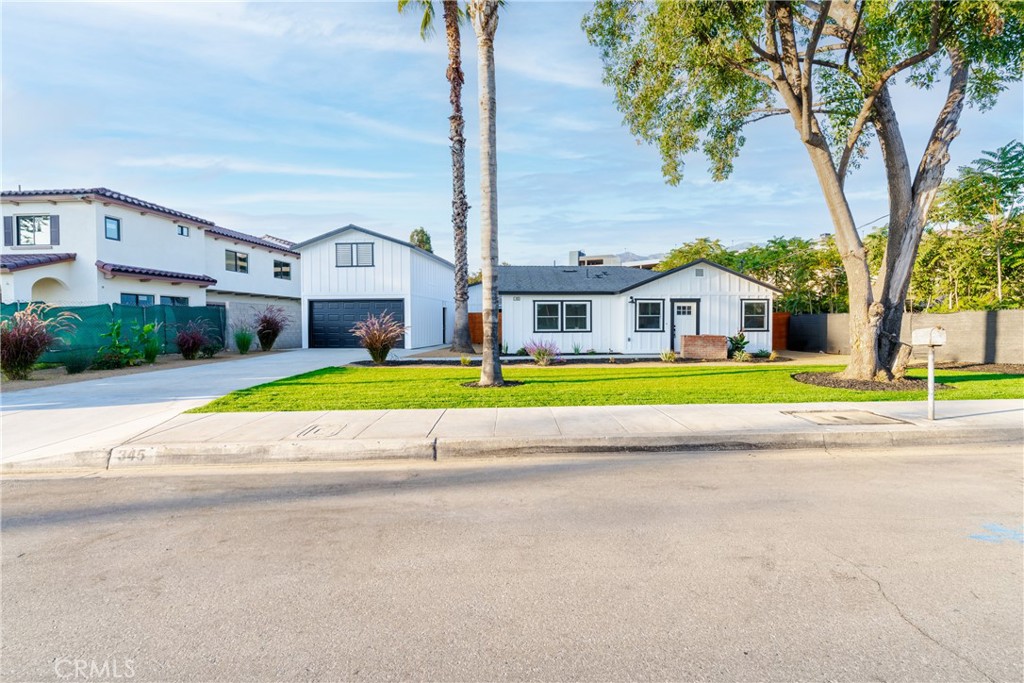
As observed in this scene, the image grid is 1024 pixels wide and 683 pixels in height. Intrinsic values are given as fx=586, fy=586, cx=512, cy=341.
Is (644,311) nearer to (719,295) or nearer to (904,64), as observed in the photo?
(719,295)

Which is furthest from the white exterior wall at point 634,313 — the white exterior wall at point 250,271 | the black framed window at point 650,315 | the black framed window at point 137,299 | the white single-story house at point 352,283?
the black framed window at point 137,299

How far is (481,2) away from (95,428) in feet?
→ 34.3

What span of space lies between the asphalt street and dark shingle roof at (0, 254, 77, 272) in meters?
19.1

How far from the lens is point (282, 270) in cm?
3666

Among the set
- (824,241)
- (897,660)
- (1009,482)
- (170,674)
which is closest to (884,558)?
(897,660)

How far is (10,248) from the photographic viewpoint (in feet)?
75.5

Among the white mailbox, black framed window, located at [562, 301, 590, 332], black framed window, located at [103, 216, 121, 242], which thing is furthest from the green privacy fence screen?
the white mailbox

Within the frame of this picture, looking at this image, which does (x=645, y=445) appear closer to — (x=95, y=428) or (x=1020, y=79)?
(x=95, y=428)

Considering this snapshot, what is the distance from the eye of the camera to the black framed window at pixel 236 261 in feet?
104

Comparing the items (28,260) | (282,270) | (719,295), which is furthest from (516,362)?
(282,270)

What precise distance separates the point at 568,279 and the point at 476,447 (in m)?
19.8

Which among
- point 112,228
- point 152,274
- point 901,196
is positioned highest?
point 112,228

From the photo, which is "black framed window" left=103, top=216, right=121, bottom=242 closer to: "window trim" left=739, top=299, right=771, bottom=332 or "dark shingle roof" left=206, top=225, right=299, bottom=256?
"dark shingle roof" left=206, top=225, right=299, bottom=256

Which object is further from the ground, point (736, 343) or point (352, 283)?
point (352, 283)
